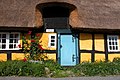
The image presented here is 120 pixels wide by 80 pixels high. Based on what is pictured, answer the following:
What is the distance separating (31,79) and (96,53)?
20.2 feet

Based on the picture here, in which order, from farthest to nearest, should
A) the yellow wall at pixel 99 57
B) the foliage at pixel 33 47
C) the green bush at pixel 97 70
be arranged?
the yellow wall at pixel 99 57 → the foliage at pixel 33 47 → the green bush at pixel 97 70

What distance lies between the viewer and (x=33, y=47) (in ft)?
49.4

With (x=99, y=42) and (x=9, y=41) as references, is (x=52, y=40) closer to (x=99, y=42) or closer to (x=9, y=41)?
(x=9, y=41)

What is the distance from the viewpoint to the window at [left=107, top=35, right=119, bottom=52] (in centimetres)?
1669

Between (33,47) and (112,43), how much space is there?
500cm

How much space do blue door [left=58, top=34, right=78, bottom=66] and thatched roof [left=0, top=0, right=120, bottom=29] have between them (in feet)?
3.38

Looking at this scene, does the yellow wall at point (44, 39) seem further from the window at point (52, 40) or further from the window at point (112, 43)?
the window at point (112, 43)

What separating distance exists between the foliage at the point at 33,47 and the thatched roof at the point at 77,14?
967 mm

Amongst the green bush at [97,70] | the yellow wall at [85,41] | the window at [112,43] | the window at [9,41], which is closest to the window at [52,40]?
the yellow wall at [85,41]

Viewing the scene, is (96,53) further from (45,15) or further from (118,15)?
(45,15)

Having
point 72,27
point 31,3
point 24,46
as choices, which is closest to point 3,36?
point 24,46

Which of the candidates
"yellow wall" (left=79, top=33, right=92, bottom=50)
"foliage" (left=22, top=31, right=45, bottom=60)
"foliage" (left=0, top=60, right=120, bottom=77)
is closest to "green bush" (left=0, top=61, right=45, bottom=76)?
"foliage" (left=0, top=60, right=120, bottom=77)

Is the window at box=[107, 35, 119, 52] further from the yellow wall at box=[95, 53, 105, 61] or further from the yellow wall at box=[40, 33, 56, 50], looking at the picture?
the yellow wall at box=[40, 33, 56, 50]

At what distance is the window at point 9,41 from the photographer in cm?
1528
